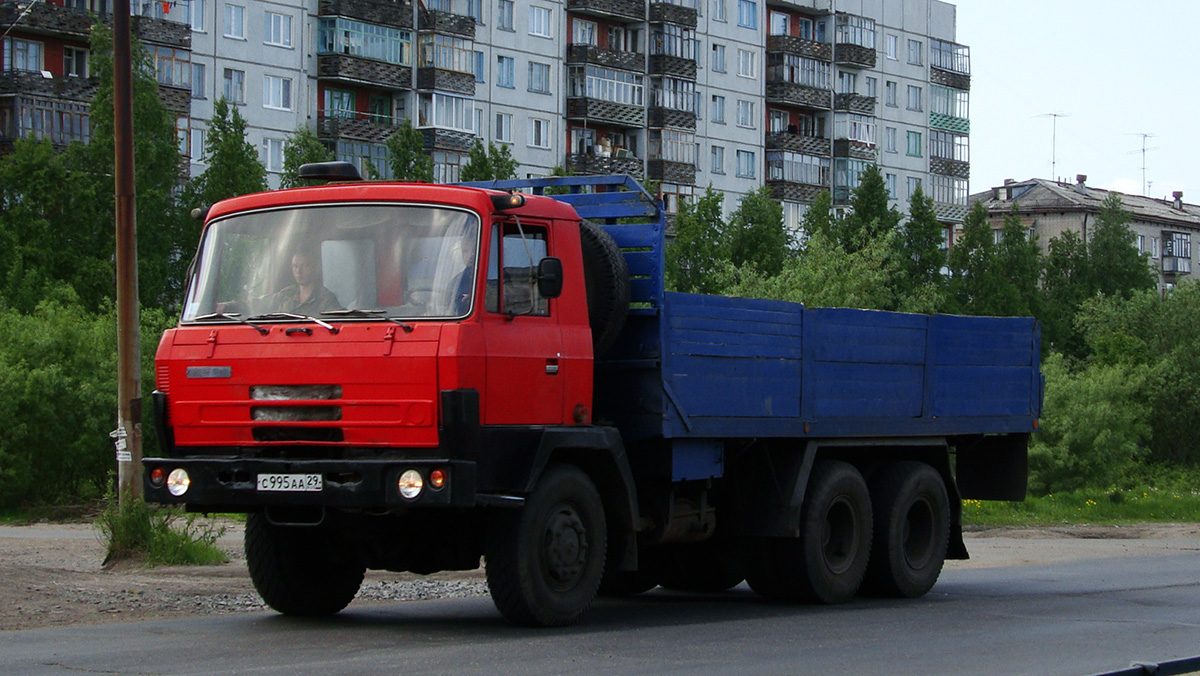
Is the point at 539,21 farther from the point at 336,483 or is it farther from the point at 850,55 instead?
the point at 336,483

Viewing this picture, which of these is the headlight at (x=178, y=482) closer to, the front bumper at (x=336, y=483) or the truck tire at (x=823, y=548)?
the front bumper at (x=336, y=483)

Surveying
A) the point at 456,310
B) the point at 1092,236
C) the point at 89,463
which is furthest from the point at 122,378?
the point at 1092,236

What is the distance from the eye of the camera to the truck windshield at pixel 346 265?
36.1 feet

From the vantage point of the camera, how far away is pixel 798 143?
80.4 m

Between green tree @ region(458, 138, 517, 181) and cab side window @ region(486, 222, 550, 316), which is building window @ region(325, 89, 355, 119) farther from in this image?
cab side window @ region(486, 222, 550, 316)

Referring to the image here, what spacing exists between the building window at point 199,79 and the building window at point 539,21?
1460cm

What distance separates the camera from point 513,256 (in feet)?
37.5

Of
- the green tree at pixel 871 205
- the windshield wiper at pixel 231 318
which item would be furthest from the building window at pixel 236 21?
the windshield wiper at pixel 231 318

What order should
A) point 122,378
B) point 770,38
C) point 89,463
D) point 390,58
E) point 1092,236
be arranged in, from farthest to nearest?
point 1092,236 < point 770,38 < point 390,58 < point 89,463 < point 122,378

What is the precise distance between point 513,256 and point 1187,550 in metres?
15.8

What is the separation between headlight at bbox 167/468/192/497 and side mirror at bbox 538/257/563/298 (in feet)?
8.46

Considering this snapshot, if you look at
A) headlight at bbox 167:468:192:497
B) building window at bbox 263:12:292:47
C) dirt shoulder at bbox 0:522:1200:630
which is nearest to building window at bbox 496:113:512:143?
building window at bbox 263:12:292:47

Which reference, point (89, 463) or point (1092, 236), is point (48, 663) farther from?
point (1092, 236)

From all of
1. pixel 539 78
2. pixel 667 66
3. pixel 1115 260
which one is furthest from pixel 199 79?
pixel 1115 260
